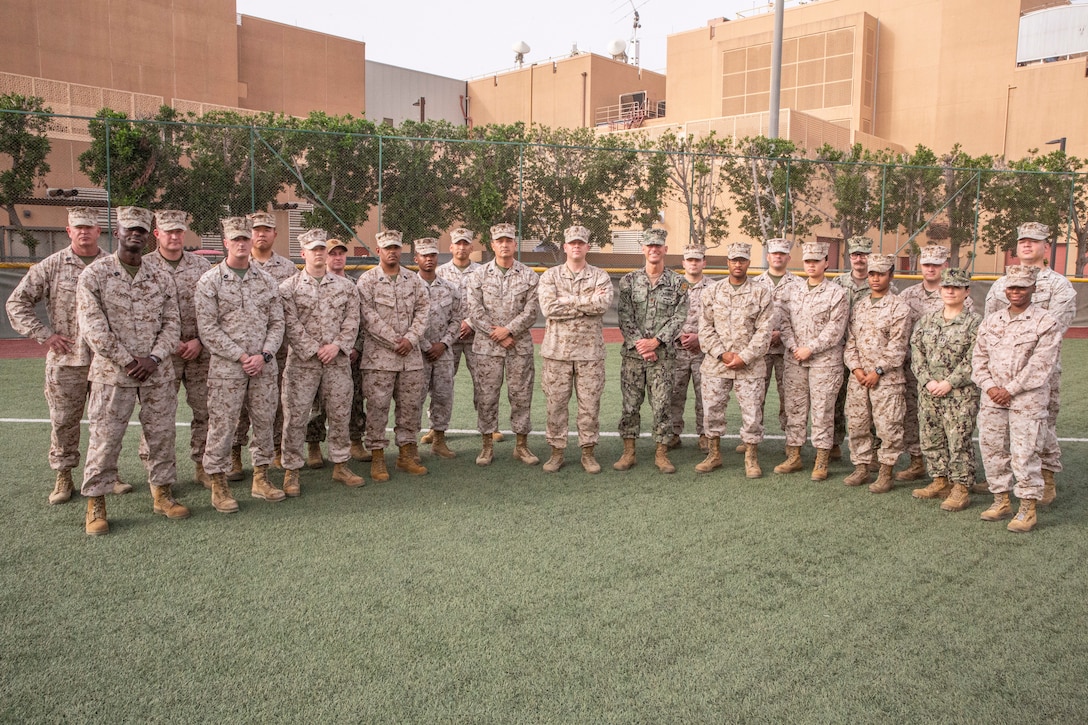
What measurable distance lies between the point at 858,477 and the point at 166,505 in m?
5.32

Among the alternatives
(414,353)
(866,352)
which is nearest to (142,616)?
(414,353)

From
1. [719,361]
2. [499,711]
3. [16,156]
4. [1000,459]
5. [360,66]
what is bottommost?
[499,711]

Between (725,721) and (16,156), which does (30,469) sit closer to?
(725,721)

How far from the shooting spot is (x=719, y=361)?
24.0ft

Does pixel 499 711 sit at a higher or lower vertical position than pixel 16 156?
lower

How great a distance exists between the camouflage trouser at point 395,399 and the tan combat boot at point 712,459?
8.17 feet

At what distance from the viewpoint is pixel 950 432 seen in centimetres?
625

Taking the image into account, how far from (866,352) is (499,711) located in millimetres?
4630

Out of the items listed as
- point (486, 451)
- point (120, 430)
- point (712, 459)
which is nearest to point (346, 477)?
point (486, 451)

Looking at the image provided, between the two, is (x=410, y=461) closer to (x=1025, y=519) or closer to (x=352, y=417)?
(x=352, y=417)

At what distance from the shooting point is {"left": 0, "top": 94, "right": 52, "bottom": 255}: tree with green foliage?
14.4 m

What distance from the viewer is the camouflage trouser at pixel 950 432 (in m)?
6.17

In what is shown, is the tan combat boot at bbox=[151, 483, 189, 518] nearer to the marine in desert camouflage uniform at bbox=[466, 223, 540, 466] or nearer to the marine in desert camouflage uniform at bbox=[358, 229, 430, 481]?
the marine in desert camouflage uniform at bbox=[358, 229, 430, 481]

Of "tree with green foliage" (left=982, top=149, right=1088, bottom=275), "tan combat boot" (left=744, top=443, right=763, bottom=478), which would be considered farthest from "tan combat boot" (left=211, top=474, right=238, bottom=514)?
"tree with green foliage" (left=982, top=149, right=1088, bottom=275)
